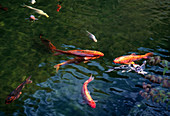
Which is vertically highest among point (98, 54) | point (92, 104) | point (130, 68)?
point (98, 54)

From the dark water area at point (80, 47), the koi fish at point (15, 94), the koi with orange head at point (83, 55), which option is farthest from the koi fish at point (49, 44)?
the koi fish at point (15, 94)

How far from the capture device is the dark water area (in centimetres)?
359

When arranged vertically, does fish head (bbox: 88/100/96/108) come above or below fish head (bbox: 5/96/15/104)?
above

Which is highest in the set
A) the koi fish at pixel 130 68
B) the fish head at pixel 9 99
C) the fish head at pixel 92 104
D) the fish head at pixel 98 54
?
the fish head at pixel 98 54

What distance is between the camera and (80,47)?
515cm

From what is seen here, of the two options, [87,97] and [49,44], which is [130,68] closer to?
[87,97]

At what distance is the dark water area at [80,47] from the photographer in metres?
3.59

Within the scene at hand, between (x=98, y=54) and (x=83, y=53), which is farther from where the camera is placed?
(x=98, y=54)

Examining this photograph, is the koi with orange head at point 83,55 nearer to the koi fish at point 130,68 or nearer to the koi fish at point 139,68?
the koi fish at point 130,68

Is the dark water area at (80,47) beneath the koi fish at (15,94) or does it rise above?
above

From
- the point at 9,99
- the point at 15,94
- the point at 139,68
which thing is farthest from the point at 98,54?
the point at 9,99

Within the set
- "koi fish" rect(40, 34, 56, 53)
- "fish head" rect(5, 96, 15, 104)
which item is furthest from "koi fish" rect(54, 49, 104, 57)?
"fish head" rect(5, 96, 15, 104)

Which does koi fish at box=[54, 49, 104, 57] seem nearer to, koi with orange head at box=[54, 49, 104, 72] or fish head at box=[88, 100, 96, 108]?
koi with orange head at box=[54, 49, 104, 72]

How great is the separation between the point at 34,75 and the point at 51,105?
3.31 ft
